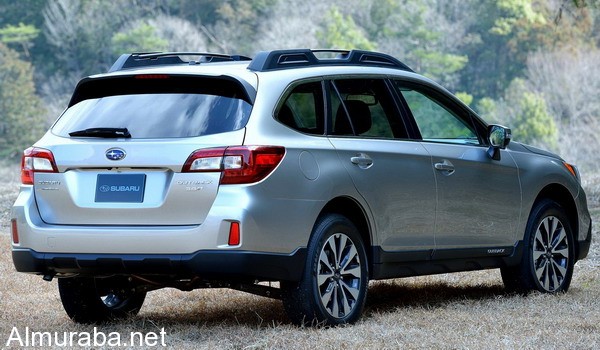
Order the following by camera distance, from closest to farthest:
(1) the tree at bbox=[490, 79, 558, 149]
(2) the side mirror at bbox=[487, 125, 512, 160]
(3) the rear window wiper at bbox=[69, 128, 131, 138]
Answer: (3) the rear window wiper at bbox=[69, 128, 131, 138] < (2) the side mirror at bbox=[487, 125, 512, 160] < (1) the tree at bbox=[490, 79, 558, 149]

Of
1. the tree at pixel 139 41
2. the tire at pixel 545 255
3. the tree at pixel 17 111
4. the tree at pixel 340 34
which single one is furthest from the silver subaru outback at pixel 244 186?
the tree at pixel 139 41

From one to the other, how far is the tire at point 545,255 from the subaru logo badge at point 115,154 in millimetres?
3528

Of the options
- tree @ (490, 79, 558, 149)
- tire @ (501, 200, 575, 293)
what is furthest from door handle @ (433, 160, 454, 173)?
Result: tree @ (490, 79, 558, 149)

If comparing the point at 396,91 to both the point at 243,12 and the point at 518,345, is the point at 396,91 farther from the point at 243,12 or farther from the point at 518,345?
the point at 243,12

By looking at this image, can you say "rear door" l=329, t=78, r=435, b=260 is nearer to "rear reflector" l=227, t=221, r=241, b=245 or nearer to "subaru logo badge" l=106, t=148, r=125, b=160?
"rear reflector" l=227, t=221, r=241, b=245

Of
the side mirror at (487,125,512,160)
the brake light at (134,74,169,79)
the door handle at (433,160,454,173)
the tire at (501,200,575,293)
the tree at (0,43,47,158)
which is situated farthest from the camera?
the tree at (0,43,47,158)

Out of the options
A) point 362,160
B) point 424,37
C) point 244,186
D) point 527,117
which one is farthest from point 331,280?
point 424,37

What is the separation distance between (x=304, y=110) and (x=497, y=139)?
2.11m

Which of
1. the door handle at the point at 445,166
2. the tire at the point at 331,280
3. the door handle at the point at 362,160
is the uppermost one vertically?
the door handle at the point at 362,160

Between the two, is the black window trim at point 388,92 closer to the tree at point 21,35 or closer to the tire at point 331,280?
the tire at point 331,280

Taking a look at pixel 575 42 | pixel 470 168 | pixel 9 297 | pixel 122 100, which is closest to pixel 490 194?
pixel 470 168

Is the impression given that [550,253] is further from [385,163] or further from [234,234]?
[234,234]

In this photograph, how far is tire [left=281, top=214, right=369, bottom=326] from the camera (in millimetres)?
7375

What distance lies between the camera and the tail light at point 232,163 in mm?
6965
